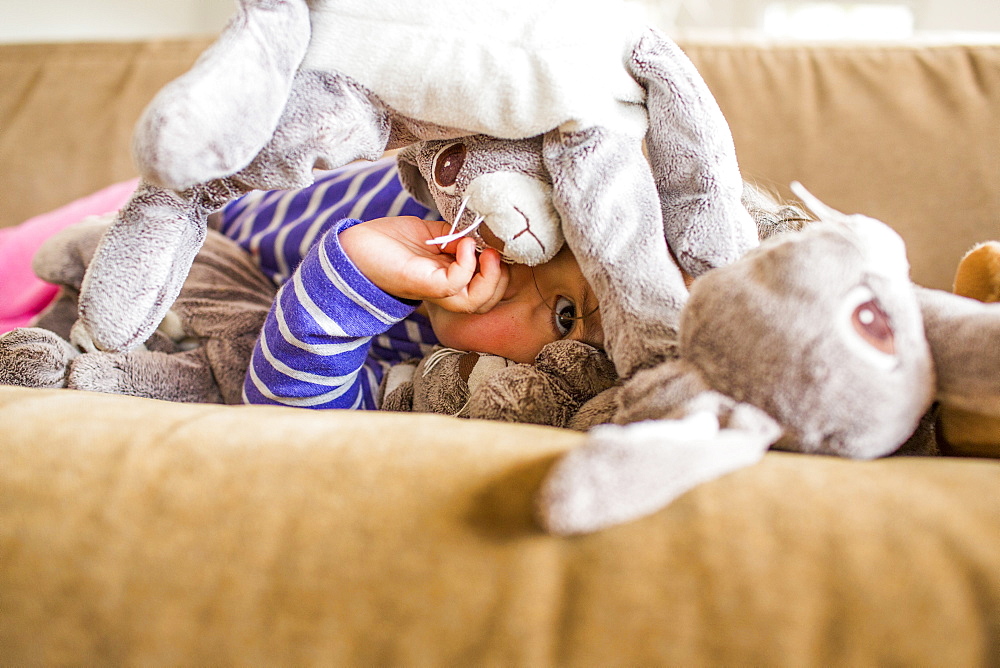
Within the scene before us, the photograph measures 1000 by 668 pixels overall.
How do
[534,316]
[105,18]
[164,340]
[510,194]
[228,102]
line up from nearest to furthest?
1. [228,102]
2. [510,194]
3. [534,316]
4. [164,340]
5. [105,18]

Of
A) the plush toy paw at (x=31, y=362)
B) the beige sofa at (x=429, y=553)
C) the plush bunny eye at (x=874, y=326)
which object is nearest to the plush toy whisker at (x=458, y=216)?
the beige sofa at (x=429, y=553)

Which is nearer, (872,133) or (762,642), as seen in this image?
(762,642)


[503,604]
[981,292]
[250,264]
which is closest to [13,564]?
[503,604]

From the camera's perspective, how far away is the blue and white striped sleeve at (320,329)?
610mm

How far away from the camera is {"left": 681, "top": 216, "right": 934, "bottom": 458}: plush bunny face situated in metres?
0.36

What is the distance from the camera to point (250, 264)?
97cm

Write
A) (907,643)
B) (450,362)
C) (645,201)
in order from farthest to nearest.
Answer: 1. (450,362)
2. (645,201)
3. (907,643)

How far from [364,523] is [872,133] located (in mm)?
1064

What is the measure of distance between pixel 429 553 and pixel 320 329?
1.11 feet

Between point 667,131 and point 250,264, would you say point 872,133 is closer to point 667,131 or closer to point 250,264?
point 667,131

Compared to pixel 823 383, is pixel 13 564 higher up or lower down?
lower down

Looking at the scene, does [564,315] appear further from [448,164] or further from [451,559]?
[451,559]

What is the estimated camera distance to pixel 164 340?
81cm

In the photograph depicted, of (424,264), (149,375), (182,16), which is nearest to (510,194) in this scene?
(424,264)
